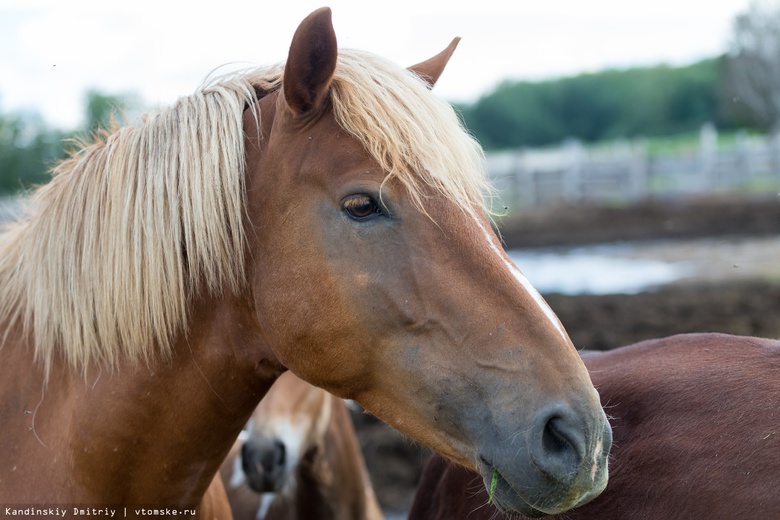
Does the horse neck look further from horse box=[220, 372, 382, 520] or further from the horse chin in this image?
horse box=[220, 372, 382, 520]

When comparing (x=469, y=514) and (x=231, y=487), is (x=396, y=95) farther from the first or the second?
(x=231, y=487)

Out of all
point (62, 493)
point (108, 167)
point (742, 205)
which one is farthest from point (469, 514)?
point (742, 205)

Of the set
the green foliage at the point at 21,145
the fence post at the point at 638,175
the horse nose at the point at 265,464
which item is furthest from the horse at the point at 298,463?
the fence post at the point at 638,175

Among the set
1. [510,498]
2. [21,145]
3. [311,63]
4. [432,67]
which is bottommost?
[21,145]

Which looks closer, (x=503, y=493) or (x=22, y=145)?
(x=503, y=493)

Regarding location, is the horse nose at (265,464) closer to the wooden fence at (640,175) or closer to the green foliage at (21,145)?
the green foliage at (21,145)

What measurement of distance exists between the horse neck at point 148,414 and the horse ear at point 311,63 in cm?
63

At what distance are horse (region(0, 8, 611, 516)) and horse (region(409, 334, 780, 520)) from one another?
0.26 m

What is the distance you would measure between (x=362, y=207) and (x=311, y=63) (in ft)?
1.37

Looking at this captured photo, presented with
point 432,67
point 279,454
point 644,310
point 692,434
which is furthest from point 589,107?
point 692,434

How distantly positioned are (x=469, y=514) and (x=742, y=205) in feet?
61.5

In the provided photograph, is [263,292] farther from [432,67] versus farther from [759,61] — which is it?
[759,61]

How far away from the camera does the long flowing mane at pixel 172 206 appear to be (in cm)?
197

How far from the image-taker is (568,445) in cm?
165
